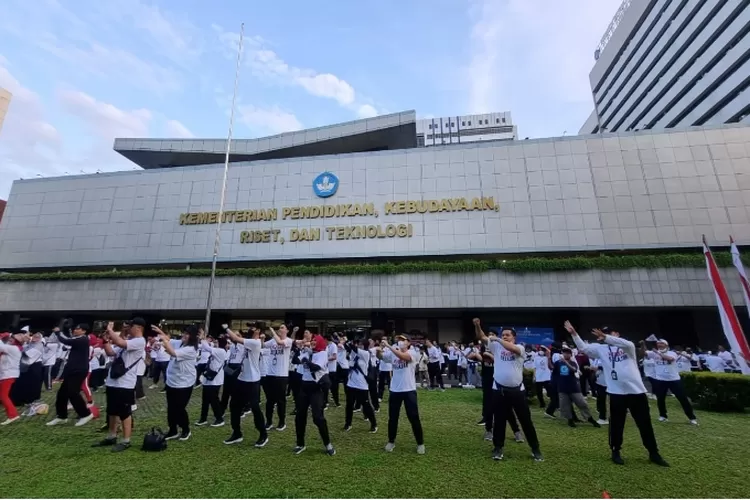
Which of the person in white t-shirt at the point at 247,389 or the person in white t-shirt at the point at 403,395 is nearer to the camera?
the person in white t-shirt at the point at 403,395

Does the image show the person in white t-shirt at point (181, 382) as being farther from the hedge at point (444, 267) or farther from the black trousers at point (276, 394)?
the hedge at point (444, 267)

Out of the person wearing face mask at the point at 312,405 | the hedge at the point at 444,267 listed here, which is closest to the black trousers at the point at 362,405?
the person wearing face mask at the point at 312,405

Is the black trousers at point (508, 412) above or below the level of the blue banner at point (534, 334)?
below

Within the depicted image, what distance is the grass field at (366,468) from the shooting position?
4.67 meters

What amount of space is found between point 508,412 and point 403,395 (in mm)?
1689

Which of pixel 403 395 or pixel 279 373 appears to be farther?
pixel 279 373

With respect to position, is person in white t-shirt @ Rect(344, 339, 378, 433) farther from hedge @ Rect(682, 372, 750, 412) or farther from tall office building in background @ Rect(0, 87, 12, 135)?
tall office building in background @ Rect(0, 87, 12, 135)

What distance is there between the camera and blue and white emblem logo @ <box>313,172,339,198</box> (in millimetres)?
27234

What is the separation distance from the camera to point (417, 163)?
88.2 ft

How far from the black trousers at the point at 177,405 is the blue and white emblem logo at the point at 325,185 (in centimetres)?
2137

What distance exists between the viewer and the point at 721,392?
10594 millimetres

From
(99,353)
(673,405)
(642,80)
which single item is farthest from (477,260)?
(642,80)

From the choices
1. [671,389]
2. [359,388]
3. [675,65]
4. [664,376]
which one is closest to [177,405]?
[359,388]

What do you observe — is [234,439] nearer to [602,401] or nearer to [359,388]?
[359,388]
